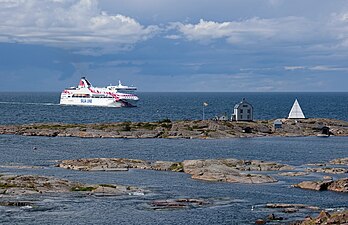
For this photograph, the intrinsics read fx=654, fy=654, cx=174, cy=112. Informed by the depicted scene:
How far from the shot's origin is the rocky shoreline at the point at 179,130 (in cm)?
13675

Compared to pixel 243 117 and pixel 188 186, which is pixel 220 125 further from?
pixel 188 186

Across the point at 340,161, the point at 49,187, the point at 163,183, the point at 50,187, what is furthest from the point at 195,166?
the point at 49,187

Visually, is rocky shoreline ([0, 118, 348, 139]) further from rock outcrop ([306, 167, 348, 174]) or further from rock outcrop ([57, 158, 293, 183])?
Result: rock outcrop ([306, 167, 348, 174])

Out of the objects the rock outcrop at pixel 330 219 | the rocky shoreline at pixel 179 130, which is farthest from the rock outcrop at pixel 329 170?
the rocky shoreline at pixel 179 130

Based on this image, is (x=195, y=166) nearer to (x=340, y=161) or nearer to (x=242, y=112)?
(x=340, y=161)

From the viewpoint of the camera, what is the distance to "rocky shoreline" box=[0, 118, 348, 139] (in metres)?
137

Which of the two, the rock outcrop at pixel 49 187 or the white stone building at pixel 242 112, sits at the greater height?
the white stone building at pixel 242 112

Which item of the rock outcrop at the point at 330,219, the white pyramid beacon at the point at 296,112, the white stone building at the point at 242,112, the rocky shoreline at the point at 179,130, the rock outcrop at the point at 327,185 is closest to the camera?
the rock outcrop at the point at 330,219

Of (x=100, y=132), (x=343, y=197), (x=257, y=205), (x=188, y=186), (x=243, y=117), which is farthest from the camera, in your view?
(x=243, y=117)

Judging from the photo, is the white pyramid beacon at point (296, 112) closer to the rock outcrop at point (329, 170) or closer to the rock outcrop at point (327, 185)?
the rock outcrop at point (329, 170)

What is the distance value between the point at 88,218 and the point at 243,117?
103m

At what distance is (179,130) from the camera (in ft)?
454

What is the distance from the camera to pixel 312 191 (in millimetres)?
70375

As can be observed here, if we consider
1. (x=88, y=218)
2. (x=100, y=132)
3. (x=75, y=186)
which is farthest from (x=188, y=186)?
(x=100, y=132)
